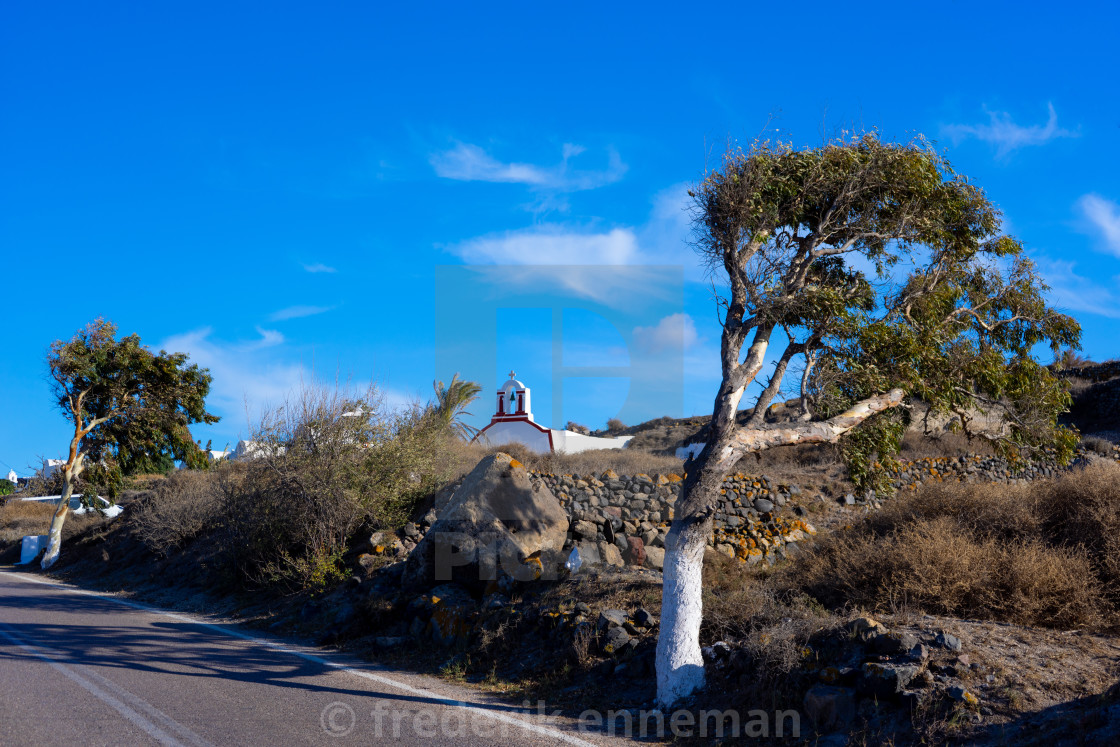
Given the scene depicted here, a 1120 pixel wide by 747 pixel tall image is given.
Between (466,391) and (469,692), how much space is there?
2155 cm

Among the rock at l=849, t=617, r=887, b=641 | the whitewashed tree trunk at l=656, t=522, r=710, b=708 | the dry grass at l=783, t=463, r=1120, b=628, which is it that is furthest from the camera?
the dry grass at l=783, t=463, r=1120, b=628

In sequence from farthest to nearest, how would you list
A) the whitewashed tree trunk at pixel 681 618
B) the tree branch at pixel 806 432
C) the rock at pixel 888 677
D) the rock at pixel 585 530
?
the rock at pixel 585 530, the tree branch at pixel 806 432, the whitewashed tree trunk at pixel 681 618, the rock at pixel 888 677

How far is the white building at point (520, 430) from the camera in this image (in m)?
28.0

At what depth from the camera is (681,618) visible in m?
6.71

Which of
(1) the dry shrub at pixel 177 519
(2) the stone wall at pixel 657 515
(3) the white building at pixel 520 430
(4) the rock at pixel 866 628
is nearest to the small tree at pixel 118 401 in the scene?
(1) the dry shrub at pixel 177 519

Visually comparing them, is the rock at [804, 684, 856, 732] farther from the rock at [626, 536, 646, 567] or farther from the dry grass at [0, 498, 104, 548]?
the dry grass at [0, 498, 104, 548]

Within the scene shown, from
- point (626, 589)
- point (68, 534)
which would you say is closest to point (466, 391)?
point (68, 534)

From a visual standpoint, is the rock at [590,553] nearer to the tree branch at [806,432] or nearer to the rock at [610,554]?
the rock at [610,554]

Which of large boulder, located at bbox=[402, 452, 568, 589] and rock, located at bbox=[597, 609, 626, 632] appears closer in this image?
rock, located at bbox=[597, 609, 626, 632]

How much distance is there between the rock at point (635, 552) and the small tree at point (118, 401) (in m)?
20.4

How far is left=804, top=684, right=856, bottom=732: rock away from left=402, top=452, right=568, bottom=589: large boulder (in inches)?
192

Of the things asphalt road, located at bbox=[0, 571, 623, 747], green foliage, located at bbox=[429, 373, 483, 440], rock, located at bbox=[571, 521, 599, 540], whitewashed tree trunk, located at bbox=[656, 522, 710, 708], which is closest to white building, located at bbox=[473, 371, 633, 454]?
green foliage, located at bbox=[429, 373, 483, 440]

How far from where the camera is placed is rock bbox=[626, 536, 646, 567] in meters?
12.3

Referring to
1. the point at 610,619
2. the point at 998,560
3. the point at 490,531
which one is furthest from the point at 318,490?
the point at 998,560
